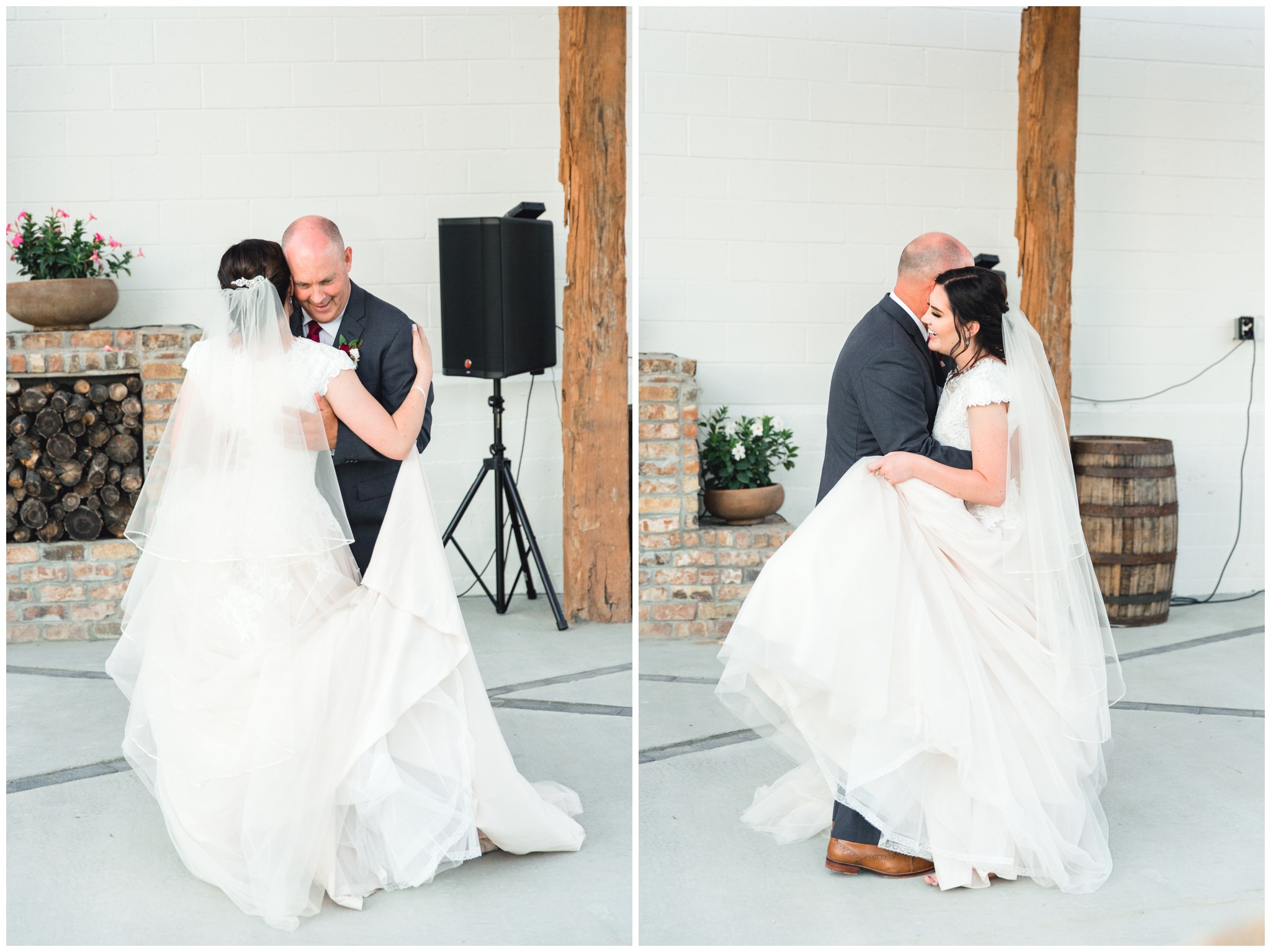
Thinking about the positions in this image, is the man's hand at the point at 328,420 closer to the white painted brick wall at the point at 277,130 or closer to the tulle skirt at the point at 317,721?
the tulle skirt at the point at 317,721

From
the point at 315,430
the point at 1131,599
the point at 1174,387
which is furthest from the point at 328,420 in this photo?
the point at 1174,387

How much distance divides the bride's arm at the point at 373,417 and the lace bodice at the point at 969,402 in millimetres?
1174

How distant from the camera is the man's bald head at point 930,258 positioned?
258 centimetres

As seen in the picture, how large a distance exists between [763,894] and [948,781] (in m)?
0.47

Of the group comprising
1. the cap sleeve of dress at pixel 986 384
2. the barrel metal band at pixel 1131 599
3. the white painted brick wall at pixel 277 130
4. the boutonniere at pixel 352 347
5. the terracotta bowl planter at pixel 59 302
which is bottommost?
the barrel metal band at pixel 1131 599

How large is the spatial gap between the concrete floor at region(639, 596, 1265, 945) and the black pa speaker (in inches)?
58.0

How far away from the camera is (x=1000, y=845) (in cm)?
240

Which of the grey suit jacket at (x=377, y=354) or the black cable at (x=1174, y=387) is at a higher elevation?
the grey suit jacket at (x=377, y=354)

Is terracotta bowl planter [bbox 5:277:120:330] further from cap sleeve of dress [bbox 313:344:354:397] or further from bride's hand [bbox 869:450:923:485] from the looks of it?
bride's hand [bbox 869:450:923:485]

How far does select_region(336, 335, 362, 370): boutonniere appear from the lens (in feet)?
8.50

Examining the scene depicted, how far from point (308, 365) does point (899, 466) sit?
1286 millimetres

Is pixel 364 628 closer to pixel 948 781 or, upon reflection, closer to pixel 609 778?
pixel 609 778

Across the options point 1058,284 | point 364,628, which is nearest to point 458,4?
point 1058,284

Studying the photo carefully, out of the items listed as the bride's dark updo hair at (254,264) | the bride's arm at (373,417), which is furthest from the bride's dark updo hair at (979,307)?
the bride's dark updo hair at (254,264)
